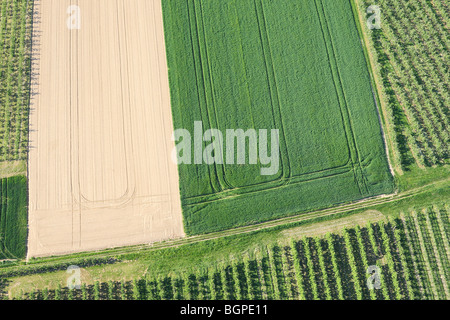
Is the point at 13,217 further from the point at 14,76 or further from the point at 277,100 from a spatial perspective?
the point at 277,100

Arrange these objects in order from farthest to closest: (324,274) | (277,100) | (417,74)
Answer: (417,74) → (277,100) → (324,274)

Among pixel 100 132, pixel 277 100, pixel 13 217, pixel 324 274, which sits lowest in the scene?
pixel 324 274

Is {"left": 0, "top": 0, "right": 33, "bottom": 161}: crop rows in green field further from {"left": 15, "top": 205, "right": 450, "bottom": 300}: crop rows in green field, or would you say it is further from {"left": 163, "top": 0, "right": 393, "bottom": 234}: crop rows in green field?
{"left": 163, "top": 0, "right": 393, "bottom": 234}: crop rows in green field

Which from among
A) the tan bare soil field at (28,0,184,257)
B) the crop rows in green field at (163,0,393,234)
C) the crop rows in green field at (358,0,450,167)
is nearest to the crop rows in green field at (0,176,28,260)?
the tan bare soil field at (28,0,184,257)

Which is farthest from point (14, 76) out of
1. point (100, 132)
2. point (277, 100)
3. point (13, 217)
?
point (277, 100)

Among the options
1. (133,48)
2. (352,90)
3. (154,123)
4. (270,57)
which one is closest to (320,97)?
(352,90)

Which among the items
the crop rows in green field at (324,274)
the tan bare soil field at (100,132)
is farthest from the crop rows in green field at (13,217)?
the crop rows in green field at (324,274)

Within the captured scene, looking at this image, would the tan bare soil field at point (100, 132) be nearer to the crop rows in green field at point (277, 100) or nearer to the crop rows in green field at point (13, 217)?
the crop rows in green field at point (13, 217)
